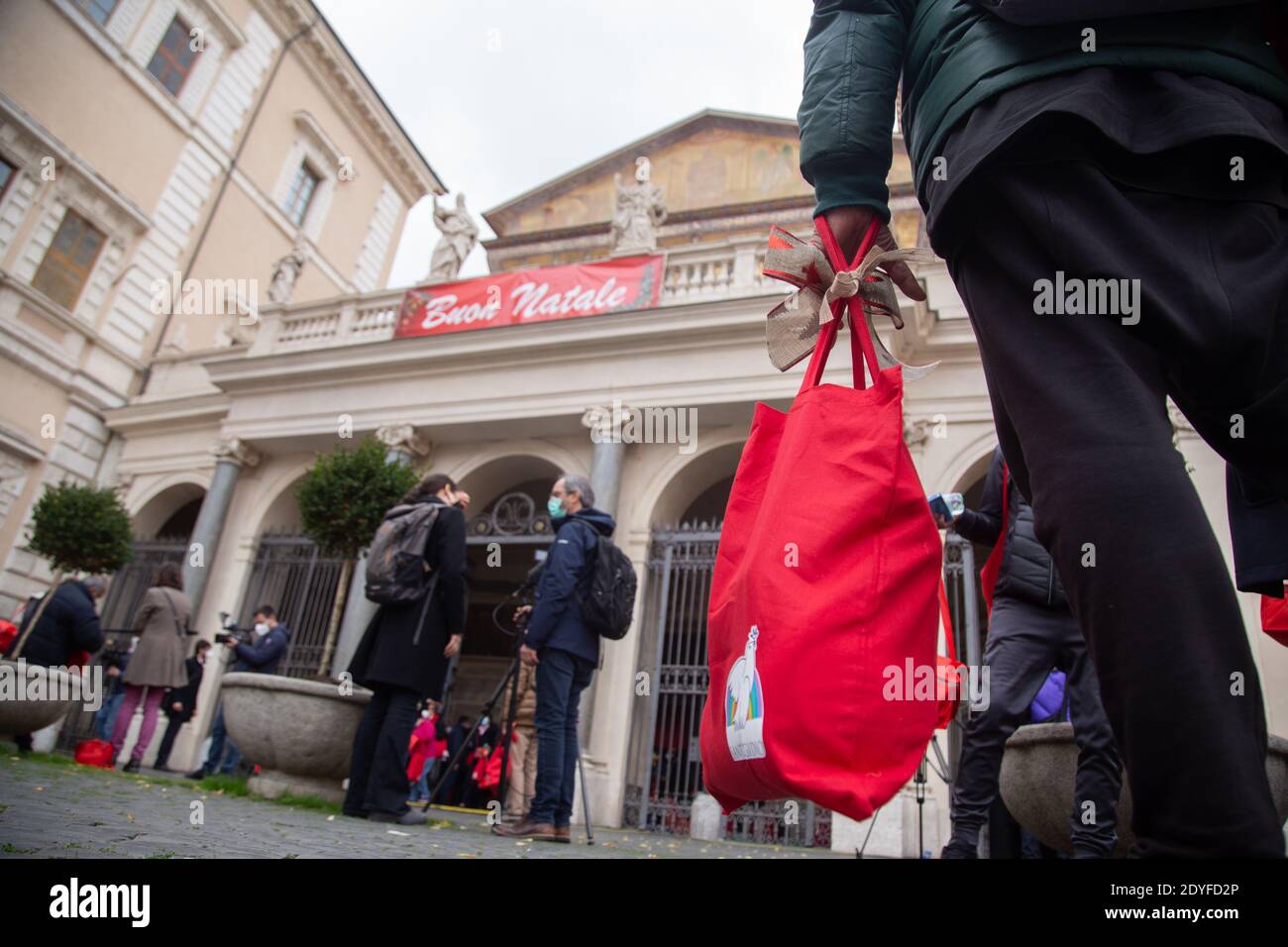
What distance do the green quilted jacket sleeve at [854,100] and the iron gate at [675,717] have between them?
8536 mm

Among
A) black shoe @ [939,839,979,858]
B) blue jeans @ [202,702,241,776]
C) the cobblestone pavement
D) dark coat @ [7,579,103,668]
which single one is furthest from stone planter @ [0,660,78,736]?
black shoe @ [939,839,979,858]

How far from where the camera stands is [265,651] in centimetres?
939

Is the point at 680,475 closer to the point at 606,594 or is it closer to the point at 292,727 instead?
the point at 606,594

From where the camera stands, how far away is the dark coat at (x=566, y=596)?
17.2 ft

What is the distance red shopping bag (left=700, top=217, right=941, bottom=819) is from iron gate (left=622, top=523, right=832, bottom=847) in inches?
330

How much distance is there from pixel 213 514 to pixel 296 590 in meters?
1.98

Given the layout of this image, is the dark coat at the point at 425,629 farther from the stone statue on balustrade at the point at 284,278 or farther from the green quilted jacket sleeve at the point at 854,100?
the stone statue on balustrade at the point at 284,278

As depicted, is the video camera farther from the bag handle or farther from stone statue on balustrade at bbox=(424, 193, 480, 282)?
the bag handle

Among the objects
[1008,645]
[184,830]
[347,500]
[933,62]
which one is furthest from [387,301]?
[933,62]

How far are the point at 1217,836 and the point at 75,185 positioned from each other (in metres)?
21.3

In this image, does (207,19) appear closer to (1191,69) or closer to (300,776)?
(300,776)

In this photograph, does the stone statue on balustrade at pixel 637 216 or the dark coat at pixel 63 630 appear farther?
the stone statue on balustrade at pixel 637 216

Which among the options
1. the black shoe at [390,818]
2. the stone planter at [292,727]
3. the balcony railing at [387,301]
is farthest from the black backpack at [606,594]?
the balcony railing at [387,301]

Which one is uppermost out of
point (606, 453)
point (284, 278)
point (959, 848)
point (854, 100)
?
point (284, 278)
